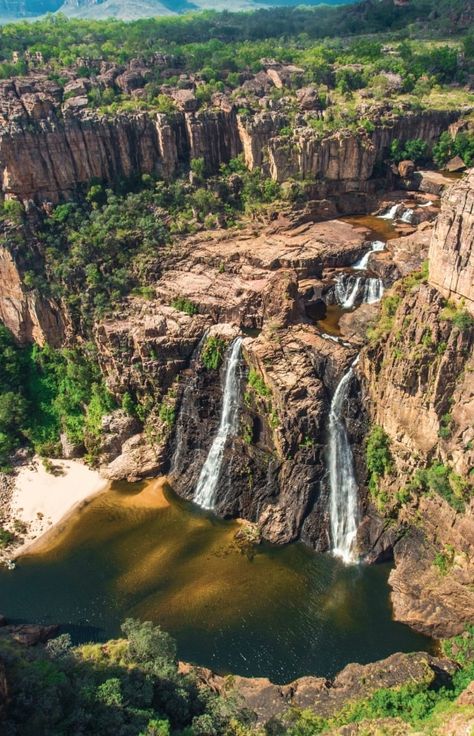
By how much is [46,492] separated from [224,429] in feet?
46.1

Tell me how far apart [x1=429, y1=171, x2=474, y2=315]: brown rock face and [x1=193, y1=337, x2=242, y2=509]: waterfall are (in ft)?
48.8

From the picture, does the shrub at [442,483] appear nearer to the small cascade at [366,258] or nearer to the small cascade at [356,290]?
the small cascade at [356,290]

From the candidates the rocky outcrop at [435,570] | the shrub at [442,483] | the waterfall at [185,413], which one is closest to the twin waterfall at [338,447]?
the waterfall at [185,413]

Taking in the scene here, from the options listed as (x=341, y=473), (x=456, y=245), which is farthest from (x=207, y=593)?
(x=456, y=245)

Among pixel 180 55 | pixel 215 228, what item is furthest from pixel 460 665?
pixel 180 55

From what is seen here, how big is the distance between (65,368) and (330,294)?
22937mm

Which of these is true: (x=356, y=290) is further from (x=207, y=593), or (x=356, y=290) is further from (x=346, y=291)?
(x=207, y=593)

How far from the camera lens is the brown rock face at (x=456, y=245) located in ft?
100

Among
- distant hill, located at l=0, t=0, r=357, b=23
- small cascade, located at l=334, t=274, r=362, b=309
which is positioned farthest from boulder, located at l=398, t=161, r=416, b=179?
distant hill, located at l=0, t=0, r=357, b=23

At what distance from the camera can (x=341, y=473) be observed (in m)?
37.8

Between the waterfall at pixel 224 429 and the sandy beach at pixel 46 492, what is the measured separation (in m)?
7.76

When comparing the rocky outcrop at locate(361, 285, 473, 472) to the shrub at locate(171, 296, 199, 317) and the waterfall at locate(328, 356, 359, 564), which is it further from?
the shrub at locate(171, 296, 199, 317)

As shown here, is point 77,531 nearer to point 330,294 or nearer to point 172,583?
point 172,583

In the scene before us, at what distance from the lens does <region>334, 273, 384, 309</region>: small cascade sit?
45.2 metres
